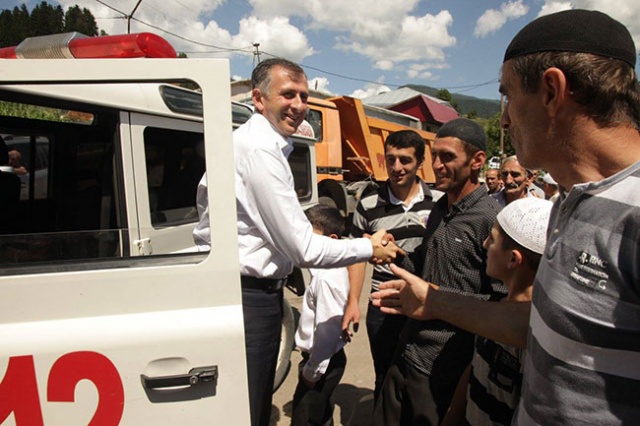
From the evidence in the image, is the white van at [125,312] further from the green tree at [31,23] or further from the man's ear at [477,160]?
the green tree at [31,23]

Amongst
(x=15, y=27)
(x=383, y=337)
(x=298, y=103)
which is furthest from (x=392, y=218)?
(x=15, y=27)

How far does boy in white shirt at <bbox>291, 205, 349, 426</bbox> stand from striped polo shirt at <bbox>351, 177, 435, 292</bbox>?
0.74 ft

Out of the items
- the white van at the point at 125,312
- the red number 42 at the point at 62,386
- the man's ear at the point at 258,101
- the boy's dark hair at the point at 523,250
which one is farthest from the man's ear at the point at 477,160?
the red number 42 at the point at 62,386

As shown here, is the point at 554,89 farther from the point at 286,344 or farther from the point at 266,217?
the point at 286,344

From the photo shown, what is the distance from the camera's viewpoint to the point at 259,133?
5.45 ft

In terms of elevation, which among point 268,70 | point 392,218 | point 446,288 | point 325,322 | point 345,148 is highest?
point 345,148

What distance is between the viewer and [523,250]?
1.25 meters

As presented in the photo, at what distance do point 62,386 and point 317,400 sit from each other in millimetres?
1410

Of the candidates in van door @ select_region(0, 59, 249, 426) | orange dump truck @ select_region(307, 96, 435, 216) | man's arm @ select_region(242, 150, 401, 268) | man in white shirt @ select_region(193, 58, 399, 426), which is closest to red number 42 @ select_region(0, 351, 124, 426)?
van door @ select_region(0, 59, 249, 426)

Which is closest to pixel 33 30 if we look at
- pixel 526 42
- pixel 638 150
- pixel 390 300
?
pixel 390 300

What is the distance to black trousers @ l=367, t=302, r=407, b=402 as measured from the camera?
234 centimetres

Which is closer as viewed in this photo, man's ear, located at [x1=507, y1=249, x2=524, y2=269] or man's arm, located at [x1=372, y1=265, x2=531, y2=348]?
man's arm, located at [x1=372, y1=265, x2=531, y2=348]

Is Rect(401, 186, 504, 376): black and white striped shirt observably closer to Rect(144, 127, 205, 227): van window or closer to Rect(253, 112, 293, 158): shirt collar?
Rect(253, 112, 293, 158): shirt collar

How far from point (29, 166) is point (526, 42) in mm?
2519
